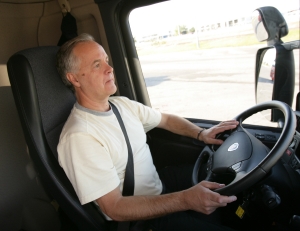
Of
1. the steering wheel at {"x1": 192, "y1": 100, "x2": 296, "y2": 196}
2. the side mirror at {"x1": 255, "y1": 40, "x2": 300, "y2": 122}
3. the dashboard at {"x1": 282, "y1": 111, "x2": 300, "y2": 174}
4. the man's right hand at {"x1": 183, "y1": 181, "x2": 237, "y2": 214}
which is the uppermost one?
the side mirror at {"x1": 255, "y1": 40, "x2": 300, "y2": 122}

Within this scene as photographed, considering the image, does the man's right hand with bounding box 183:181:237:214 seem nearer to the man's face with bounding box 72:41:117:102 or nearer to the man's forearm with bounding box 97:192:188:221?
the man's forearm with bounding box 97:192:188:221

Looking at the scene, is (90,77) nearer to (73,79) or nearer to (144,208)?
(73,79)

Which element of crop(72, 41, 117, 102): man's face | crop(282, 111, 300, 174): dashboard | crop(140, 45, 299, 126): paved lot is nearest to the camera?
crop(282, 111, 300, 174): dashboard

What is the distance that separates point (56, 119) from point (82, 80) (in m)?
0.25

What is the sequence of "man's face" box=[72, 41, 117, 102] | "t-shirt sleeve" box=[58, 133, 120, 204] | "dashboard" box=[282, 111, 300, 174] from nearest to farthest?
"t-shirt sleeve" box=[58, 133, 120, 204] → "dashboard" box=[282, 111, 300, 174] → "man's face" box=[72, 41, 117, 102]

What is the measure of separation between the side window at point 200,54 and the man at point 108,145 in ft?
1.31

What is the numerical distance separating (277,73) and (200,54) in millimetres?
564

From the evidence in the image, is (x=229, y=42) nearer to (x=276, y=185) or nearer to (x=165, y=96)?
(x=165, y=96)

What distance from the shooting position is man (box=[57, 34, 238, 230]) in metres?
1.19

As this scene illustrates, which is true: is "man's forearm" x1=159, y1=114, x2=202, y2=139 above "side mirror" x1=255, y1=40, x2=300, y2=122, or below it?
below

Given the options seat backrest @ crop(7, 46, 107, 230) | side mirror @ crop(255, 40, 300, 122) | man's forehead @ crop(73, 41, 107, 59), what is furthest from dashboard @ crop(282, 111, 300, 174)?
man's forehead @ crop(73, 41, 107, 59)

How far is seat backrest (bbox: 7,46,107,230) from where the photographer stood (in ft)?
4.09

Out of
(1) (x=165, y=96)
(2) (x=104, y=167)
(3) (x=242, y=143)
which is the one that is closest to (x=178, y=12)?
(1) (x=165, y=96)

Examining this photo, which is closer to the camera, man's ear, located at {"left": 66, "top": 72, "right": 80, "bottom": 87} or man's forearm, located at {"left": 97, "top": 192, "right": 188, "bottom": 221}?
man's forearm, located at {"left": 97, "top": 192, "right": 188, "bottom": 221}
